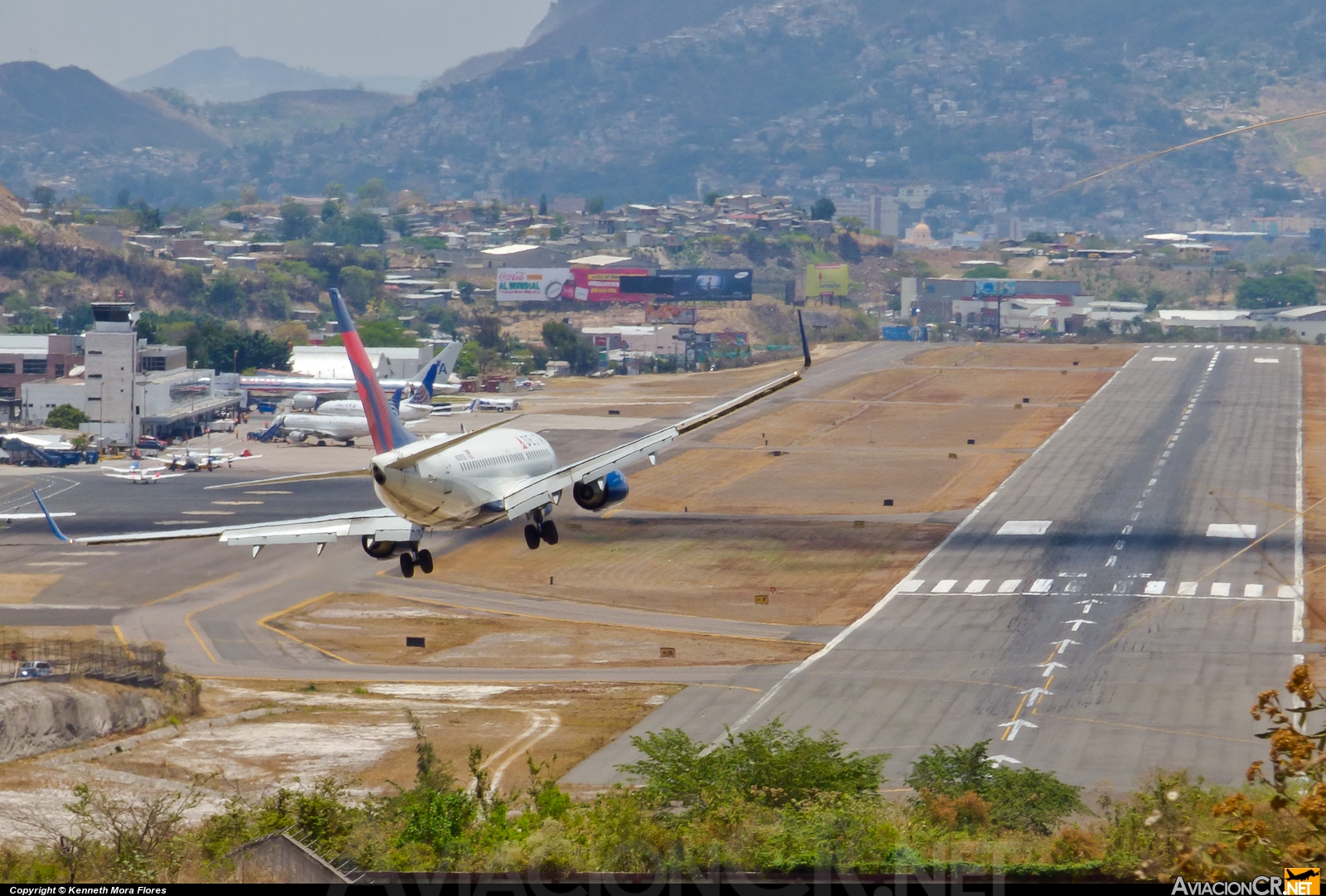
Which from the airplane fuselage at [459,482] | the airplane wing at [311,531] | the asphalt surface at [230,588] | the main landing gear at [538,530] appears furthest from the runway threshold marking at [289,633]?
the main landing gear at [538,530]

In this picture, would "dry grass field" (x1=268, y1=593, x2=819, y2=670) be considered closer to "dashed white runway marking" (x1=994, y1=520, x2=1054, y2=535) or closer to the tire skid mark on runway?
the tire skid mark on runway

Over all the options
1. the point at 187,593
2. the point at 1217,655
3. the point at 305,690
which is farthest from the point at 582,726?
the point at 187,593

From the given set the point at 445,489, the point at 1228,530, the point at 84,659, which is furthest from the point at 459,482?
the point at 1228,530

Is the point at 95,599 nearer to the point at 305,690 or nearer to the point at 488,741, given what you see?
the point at 305,690

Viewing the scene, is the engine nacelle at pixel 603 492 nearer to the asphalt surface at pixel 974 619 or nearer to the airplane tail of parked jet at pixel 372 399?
the airplane tail of parked jet at pixel 372 399

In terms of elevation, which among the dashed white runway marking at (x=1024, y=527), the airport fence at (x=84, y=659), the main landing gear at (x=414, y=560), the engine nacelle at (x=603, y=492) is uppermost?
the engine nacelle at (x=603, y=492)

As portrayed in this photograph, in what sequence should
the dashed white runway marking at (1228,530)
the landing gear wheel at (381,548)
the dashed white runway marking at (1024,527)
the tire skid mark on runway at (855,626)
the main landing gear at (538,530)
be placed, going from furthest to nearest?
the dashed white runway marking at (1024,527)
the dashed white runway marking at (1228,530)
the tire skid mark on runway at (855,626)
the landing gear wheel at (381,548)
the main landing gear at (538,530)
